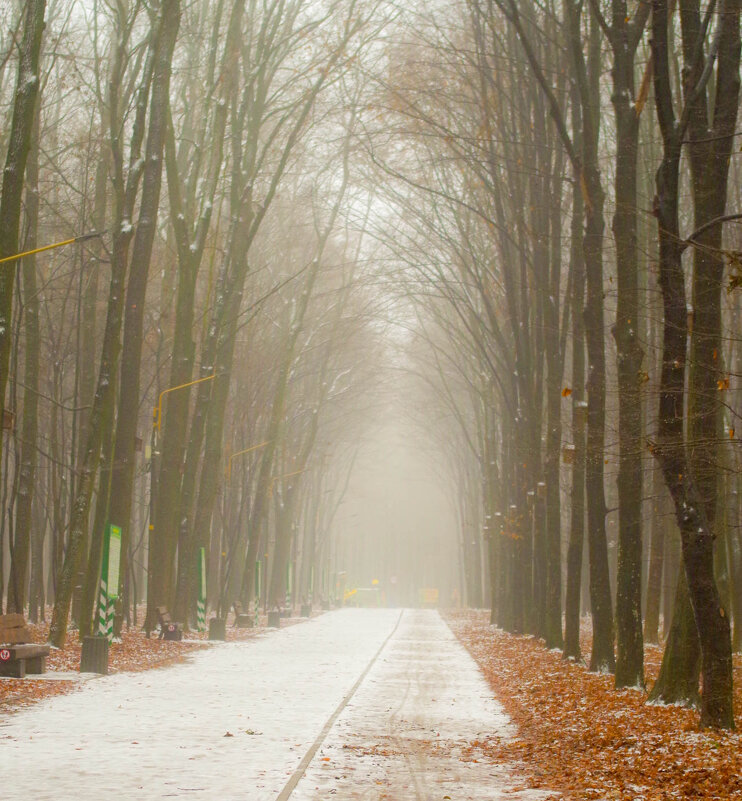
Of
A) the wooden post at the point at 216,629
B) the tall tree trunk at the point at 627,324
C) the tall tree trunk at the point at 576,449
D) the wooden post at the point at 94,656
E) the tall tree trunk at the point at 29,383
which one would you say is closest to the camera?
the tall tree trunk at the point at 627,324

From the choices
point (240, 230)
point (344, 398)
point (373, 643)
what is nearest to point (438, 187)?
point (240, 230)

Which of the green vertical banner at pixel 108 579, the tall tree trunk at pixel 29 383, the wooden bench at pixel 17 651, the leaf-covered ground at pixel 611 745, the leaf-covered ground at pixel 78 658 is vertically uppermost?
the tall tree trunk at pixel 29 383

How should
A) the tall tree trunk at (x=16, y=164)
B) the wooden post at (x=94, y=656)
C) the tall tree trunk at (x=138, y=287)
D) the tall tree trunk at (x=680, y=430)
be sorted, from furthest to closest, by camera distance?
the tall tree trunk at (x=138, y=287)
the wooden post at (x=94, y=656)
the tall tree trunk at (x=16, y=164)
the tall tree trunk at (x=680, y=430)

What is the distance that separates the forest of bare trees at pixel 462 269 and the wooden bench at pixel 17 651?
302 centimetres

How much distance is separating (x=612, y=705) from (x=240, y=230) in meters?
18.7

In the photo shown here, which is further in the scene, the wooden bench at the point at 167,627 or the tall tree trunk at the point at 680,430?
the wooden bench at the point at 167,627

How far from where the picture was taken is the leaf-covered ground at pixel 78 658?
1442 centimetres

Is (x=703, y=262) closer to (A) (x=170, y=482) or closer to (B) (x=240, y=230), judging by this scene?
(A) (x=170, y=482)

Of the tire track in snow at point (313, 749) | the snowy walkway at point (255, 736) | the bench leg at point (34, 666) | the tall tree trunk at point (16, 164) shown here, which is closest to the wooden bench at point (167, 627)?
the snowy walkway at point (255, 736)

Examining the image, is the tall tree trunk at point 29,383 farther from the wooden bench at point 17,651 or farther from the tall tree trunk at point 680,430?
the tall tree trunk at point 680,430

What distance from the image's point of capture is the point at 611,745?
10.5 m

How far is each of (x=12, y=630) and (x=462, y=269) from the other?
19029mm

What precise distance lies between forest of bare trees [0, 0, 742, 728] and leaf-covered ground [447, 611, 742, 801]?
0.57 metres

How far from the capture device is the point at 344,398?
5700 cm
